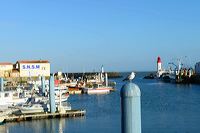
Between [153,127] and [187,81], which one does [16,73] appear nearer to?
[187,81]

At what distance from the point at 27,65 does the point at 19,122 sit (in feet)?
193

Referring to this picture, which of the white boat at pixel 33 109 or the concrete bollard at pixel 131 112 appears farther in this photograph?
the white boat at pixel 33 109

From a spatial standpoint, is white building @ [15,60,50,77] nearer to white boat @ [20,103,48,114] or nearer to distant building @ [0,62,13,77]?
distant building @ [0,62,13,77]

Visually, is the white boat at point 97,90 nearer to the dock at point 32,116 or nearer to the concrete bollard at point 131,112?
the dock at point 32,116

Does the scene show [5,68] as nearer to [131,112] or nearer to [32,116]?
[32,116]

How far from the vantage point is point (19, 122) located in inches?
1479

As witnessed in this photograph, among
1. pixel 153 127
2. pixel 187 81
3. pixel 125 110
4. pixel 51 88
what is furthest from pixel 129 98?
pixel 187 81

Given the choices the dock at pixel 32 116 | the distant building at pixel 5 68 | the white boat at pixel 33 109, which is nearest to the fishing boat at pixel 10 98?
the white boat at pixel 33 109

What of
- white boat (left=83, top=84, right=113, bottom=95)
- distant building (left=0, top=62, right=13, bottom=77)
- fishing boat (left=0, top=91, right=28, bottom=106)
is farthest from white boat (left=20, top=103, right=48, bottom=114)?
distant building (left=0, top=62, right=13, bottom=77)

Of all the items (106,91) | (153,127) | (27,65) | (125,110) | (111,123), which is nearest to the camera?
(125,110)

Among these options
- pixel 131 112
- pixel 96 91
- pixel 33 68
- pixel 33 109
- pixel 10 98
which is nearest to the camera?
pixel 131 112

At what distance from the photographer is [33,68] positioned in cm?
9556

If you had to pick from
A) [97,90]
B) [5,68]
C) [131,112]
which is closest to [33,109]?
[131,112]

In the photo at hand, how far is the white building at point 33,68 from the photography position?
9544cm
